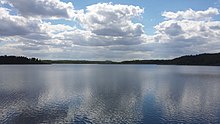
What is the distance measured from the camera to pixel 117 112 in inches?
1626

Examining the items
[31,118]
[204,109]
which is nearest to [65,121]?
[31,118]

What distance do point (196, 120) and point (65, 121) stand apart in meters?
19.5

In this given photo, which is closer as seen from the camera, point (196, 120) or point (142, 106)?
point (196, 120)

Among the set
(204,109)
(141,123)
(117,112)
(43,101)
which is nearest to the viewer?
(141,123)

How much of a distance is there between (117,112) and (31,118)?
13.8 meters

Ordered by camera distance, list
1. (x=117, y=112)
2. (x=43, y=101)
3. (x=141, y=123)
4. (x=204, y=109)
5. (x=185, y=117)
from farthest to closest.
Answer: (x=43, y=101) < (x=204, y=109) < (x=117, y=112) < (x=185, y=117) < (x=141, y=123)

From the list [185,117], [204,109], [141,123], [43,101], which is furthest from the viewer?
[43,101]

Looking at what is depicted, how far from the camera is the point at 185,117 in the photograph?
38.6m

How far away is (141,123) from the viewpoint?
35.1m

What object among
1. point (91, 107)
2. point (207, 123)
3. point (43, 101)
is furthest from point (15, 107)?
point (207, 123)

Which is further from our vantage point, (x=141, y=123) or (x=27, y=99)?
(x=27, y=99)

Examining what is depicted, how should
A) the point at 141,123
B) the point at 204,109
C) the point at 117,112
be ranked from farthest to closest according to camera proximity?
the point at 204,109
the point at 117,112
the point at 141,123

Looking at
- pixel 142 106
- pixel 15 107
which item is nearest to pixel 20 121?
pixel 15 107

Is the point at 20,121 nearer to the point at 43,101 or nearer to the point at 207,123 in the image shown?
the point at 43,101
